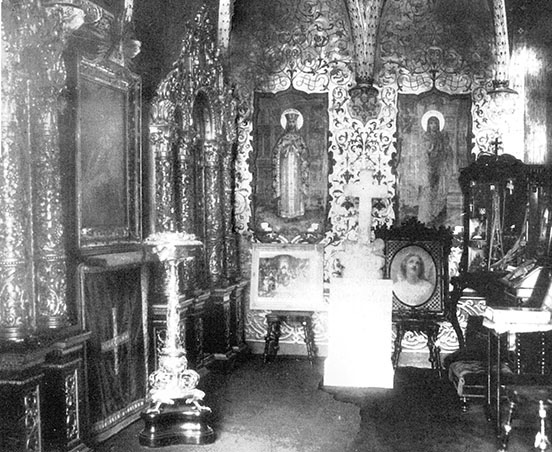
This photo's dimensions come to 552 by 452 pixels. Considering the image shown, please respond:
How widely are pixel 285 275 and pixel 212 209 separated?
1142mm

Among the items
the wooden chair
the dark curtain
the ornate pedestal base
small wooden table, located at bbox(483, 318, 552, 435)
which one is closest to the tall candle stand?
the ornate pedestal base

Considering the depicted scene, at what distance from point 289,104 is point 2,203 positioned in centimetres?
456

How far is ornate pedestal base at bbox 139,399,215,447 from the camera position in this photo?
15.1 ft

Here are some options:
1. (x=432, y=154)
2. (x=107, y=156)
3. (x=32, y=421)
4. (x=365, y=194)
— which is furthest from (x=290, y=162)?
(x=32, y=421)

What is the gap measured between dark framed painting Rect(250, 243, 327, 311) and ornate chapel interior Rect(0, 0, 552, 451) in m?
0.02

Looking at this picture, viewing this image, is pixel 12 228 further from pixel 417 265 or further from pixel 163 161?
pixel 417 265

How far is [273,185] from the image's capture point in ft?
25.5

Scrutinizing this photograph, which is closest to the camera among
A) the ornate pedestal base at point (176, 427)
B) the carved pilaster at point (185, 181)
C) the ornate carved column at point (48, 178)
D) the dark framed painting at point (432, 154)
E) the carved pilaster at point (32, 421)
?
the carved pilaster at point (32, 421)

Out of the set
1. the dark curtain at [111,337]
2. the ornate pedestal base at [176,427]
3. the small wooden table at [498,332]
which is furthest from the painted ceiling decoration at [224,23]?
the small wooden table at [498,332]

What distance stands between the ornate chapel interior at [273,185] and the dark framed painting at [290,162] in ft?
0.08

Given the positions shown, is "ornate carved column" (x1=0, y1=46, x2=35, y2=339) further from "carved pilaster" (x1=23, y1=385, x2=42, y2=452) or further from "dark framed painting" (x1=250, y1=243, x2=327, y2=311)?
"dark framed painting" (x1=250, y1=243, x2=327, y2=311)

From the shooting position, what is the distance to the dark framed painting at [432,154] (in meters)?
7.50

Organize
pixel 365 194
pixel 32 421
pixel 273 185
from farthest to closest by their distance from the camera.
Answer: pixel 273 185 < pixel 365 194 < pixel 32 421

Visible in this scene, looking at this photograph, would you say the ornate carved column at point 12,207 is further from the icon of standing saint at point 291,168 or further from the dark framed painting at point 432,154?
the dark framed painting at point 432,154
